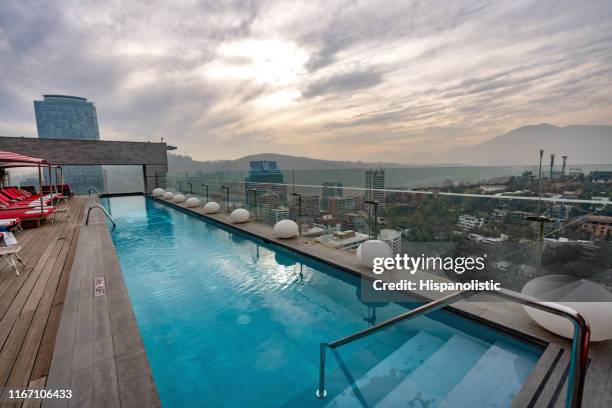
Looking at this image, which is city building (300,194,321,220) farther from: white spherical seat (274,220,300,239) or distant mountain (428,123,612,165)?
distant mountain (428,123,612,165)

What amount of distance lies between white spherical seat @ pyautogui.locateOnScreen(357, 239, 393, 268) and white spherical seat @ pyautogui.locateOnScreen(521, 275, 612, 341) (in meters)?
1.78

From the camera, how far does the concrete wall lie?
13.9 metres

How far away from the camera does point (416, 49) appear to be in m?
6.39

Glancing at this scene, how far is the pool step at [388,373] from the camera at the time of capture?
220 cm

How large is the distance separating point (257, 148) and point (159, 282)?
1369 centimetres

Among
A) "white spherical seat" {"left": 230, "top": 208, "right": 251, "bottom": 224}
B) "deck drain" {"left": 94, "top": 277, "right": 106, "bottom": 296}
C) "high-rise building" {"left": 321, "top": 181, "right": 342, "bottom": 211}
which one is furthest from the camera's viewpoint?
"white spherical seat" {"left": 230, "top": 208, "right": 251, "bottom": 224}

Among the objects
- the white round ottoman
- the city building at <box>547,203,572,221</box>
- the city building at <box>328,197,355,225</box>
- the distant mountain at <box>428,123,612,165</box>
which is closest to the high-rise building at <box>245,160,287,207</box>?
the city building at <box>328,197,355,225</box>

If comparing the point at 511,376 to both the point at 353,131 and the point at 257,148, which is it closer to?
the point at 353,131

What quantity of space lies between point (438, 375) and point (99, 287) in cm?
378

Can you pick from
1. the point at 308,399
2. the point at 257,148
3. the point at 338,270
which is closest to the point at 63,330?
the point at 308,399

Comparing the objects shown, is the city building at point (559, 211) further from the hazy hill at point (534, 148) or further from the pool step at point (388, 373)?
the pool step at point (388, 373)

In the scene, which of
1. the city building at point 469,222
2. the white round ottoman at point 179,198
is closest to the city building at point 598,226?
the city building at point 469,222

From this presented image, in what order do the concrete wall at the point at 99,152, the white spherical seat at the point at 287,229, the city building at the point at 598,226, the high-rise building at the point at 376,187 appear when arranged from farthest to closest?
1. the concrete wall at the point at 99,152
2. the white spherical seat at the point at 287,229
3. the high-rise building at the point at 376,187
4. the city building at the point at 598,226

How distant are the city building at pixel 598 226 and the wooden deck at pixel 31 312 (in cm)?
461
